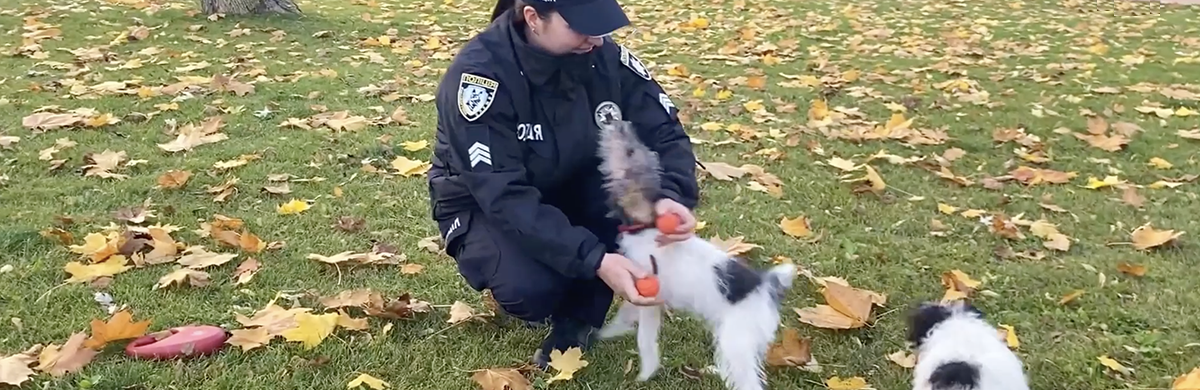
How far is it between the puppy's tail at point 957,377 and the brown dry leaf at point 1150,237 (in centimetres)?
211

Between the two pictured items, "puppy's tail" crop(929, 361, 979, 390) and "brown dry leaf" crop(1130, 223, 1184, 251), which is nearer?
"puppy's tail" crop(929, 361, 979, 390)

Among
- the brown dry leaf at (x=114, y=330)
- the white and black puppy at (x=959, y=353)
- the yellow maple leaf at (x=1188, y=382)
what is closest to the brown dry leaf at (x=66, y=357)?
the brown dry leaf at (x=114, y=330)

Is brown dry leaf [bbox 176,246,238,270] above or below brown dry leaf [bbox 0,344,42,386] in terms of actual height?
below

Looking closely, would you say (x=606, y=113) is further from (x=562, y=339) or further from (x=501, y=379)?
(x=501, y=379)

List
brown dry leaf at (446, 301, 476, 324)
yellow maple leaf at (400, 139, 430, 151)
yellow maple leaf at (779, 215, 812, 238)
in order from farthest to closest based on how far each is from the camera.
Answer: yellow maple leaf at (400, 139, 430, 151)
yellow maple leaf at (779, 215, 812, 238)
brown dry leaf at (446, 301, 476, 324)

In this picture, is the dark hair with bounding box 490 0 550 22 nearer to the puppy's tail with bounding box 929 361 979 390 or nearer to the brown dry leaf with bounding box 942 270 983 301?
the puppy's tail with bounding box 929 361 979 390

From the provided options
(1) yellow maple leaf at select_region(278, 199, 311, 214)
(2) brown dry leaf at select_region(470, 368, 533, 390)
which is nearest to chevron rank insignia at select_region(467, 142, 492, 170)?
(2) brown dry leaf at select_region(470, 368, 533, 390)

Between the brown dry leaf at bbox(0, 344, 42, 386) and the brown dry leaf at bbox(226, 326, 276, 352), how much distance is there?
0.54 metres

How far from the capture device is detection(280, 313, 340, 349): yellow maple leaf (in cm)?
317

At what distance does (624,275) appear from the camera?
8.74ft

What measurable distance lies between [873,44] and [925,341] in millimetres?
7470

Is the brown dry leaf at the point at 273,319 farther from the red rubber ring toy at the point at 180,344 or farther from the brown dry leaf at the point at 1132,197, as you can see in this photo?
the brown dry leaf at the point at 1132,197

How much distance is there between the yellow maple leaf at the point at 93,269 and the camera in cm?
358

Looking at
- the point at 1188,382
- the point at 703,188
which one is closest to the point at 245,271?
the point at 703,188
